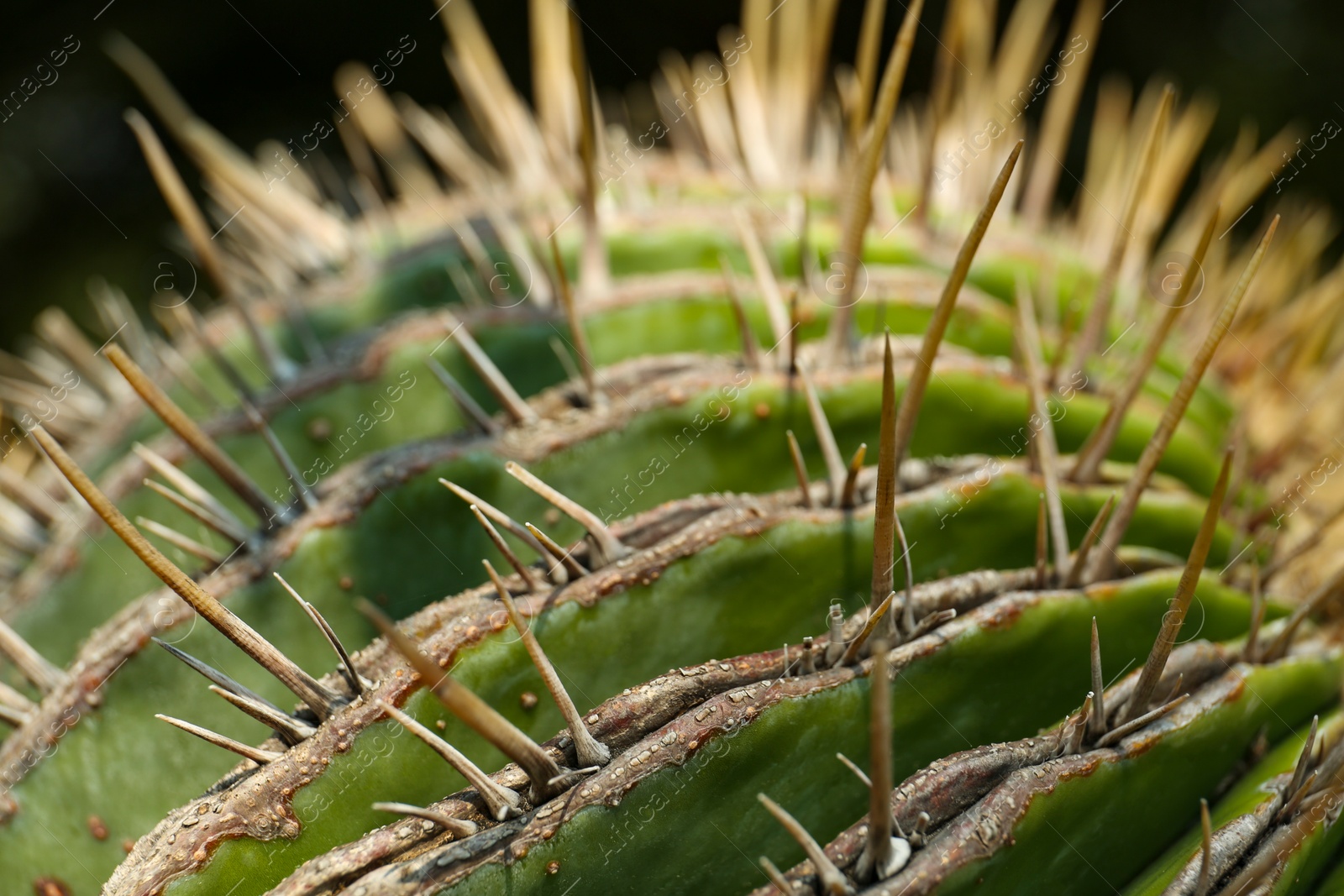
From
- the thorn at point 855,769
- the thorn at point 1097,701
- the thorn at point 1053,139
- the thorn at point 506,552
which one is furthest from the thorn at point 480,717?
the thorn at point 1053,139

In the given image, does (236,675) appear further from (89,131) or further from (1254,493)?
(89,131)

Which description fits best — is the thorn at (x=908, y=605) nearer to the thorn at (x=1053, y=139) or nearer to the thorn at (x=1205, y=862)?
the thorn at (x=1205, y=862)

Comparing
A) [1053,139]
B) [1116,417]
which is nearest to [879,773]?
[1116,417]

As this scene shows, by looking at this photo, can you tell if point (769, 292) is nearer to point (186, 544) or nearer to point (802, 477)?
point (802, 477)

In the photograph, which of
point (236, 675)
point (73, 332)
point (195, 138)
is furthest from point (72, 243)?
point (236, 675)

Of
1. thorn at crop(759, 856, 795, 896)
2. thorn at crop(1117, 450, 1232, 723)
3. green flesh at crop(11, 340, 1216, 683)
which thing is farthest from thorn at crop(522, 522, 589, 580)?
thorn at crop(1117, 450, 1232, 723)

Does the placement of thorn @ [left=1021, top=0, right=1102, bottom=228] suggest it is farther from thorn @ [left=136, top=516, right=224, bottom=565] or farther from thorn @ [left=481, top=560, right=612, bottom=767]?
thorn @ [left=136, top=516, right=224, bottom=565]

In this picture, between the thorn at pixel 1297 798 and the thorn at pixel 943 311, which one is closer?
the thorn at pixel 943 311

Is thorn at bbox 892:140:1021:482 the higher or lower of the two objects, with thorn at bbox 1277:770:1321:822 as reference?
higher
